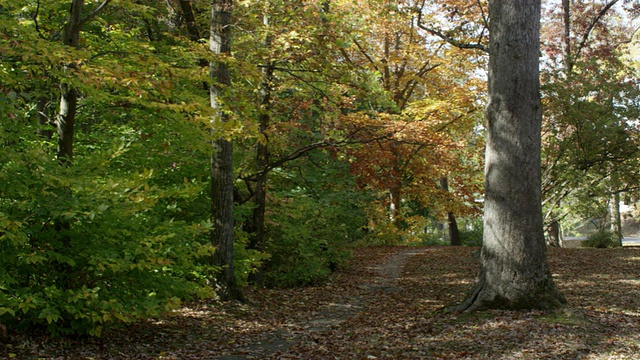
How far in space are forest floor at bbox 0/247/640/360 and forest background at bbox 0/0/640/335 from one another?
1.87ft

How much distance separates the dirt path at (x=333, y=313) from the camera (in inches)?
290

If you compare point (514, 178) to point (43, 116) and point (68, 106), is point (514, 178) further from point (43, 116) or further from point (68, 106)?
point (43, 116)

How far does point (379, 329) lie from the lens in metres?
8.26

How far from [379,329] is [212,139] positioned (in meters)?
3.71

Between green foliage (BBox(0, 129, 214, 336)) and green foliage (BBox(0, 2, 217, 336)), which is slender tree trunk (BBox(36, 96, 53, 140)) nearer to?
green foliage (BBox(0, 2, 217, 336))

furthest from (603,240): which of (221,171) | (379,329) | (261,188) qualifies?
(221,171)

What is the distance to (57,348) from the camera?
6184 mm

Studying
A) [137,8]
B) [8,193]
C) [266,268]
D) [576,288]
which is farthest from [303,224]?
[8,193]

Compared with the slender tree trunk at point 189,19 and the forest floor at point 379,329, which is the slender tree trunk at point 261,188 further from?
the slender tree trunk at point 189,19

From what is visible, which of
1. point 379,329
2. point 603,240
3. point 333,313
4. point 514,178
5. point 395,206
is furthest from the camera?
point 395,206

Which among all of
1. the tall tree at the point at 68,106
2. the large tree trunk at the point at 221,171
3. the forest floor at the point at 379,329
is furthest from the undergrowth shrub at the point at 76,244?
Result: the large tree trunk at the point at 221,171

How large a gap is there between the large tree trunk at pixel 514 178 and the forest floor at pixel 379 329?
1.29ft

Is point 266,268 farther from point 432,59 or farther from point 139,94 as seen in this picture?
point 432,59

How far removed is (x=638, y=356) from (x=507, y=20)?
4764mm
